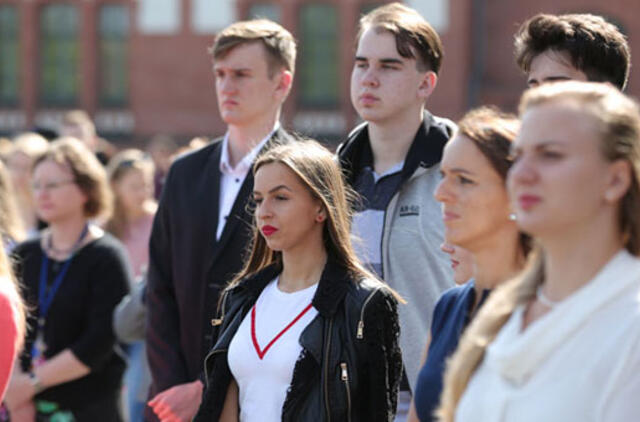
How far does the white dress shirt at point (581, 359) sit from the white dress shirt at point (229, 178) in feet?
9.19

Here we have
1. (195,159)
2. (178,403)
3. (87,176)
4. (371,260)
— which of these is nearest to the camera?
(371,260)

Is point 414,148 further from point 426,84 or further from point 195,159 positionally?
point 195,159

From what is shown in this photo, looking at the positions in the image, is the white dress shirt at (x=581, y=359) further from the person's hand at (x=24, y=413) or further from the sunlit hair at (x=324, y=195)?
the person's hand at (x=24, y=413)

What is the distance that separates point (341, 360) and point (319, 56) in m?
25.5

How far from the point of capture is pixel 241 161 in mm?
5461

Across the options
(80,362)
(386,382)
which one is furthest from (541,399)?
(80,362)

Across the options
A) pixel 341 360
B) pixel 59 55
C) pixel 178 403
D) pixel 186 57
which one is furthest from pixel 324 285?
pixel 59 55

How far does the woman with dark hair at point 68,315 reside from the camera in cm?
642

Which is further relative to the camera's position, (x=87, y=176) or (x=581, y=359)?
(x=87, y=176)

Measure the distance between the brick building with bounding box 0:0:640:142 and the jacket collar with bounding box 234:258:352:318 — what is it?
2378 centimetres

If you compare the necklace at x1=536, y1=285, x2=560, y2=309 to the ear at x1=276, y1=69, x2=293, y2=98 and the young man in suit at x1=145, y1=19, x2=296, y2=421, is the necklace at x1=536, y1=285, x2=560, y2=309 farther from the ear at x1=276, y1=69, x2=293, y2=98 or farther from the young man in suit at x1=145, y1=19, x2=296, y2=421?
the ear at x1=276, y1=69, x2=293, y2=98

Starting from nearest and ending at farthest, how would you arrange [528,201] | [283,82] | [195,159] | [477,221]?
[528,201]
[477,221]
[195,159]
[283,82]

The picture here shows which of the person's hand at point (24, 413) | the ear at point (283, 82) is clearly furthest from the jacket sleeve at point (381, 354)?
the person's hand at point (24, 413)

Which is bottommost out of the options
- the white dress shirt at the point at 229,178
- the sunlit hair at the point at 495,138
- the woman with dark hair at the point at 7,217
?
the woman with dark hair at the point at 7,217
